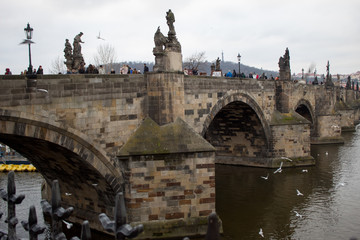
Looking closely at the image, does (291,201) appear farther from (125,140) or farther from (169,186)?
(125,140)

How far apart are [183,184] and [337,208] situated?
8.37m

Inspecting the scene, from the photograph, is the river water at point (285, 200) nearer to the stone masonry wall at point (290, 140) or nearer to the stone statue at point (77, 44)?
the stone masonry wall at point (290, 140)

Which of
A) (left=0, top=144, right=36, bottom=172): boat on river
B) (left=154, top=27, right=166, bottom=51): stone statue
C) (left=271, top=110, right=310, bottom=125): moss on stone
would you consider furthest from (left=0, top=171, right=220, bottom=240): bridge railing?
(left=0, top=144, right=36, bottom=172): boat on river

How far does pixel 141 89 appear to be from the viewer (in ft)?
50.6

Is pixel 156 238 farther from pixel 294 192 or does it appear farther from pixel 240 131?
pixel 240 131

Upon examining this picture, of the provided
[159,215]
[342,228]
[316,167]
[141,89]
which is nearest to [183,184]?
[159,215]

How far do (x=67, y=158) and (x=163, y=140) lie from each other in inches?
139

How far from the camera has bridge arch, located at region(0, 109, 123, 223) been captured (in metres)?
11.7

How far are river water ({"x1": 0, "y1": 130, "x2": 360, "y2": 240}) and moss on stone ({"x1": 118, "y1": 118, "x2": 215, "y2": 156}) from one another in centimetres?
379

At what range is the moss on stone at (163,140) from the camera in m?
14.5

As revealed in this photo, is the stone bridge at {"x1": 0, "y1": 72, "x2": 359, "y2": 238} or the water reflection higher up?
the stone bridge at {"x1": 0, "y1": 72, "x2": 359, "y2": 238}

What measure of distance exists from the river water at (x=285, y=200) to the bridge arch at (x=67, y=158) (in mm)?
2224

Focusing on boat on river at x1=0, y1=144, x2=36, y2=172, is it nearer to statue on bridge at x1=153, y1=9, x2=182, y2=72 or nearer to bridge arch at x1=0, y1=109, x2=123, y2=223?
bridge arch at x1=0, y1=109, x2=123, y2=223

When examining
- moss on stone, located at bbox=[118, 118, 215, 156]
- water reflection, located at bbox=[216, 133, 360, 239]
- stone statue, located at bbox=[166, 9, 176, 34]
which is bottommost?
water reflection, located at bbox=[216, 133, 360, 239]
